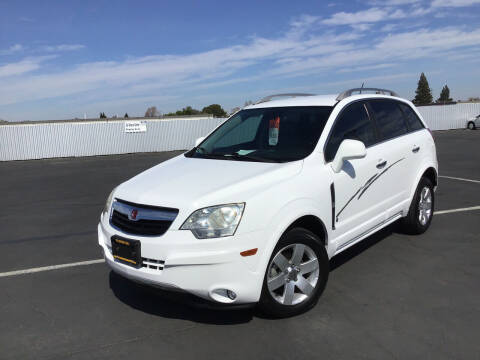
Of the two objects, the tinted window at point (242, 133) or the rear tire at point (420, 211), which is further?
the rear tire at point (420, 211)

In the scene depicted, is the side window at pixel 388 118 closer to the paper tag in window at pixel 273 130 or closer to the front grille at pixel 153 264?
the paper tag in window at pixel 273 130

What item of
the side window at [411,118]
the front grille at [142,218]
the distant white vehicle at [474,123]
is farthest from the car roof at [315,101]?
the distant white vehicle at [474,123]

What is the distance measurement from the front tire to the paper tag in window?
45.3 inches

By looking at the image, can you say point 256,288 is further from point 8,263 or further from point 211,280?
point 8,263

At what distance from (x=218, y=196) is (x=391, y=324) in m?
1.70

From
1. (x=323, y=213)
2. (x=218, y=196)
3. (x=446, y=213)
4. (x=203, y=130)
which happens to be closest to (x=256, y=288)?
(x=218, y=196)

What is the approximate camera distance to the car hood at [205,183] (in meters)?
3.15

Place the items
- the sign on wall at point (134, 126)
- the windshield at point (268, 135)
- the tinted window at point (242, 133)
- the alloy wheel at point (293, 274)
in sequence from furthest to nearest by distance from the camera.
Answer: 1. the sign on wall at point (134, 126)
2. the tinted window at point (242, 133)
3. the windshield at point (268, 135)
4. the alloy wheel at point (293, 274)

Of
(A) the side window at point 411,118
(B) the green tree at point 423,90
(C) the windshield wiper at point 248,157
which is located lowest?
(C) the windshield wiper at point 248,157

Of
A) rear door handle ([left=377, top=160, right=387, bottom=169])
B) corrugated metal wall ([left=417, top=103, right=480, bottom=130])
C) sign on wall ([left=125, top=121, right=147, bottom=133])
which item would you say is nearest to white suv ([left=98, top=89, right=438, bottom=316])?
rear door handle ([left=377, top=160, right=387, bottom=169])

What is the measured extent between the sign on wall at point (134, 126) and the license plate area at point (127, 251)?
25.2 m

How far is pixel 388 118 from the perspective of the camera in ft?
16.5

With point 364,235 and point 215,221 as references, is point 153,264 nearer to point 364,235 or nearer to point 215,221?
point 215,221

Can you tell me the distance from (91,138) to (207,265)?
25889mm
